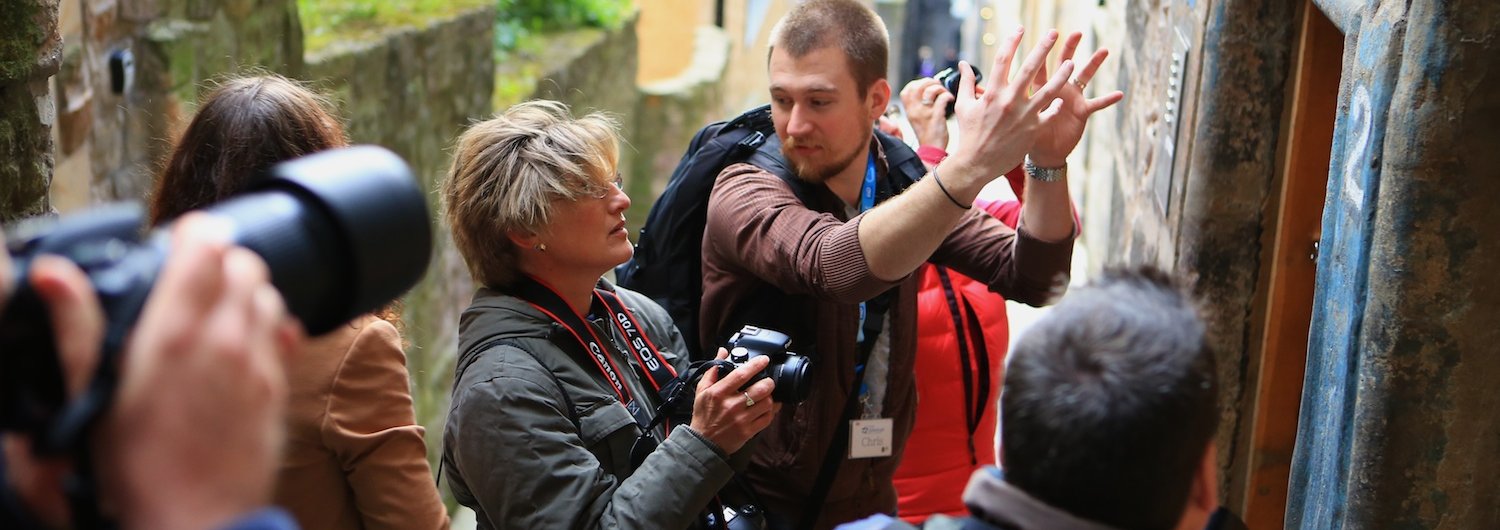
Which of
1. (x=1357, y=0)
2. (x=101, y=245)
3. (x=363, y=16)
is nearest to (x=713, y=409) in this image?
(x=1357, y=0)

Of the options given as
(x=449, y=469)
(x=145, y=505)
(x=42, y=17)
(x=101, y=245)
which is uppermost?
(x=42, y=17)

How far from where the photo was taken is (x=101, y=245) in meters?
1.04

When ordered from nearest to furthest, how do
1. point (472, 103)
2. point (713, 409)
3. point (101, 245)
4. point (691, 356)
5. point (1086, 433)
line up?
point (101, 245) < point (1086, 433) < point (713, 409) < point (691, 356) < point (472, 103)

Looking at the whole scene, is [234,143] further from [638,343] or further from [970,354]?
[970,354]

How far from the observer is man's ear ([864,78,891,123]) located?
2.86 metres

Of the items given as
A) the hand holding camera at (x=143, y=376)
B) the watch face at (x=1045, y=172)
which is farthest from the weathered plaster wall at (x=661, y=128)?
the hand holding camera at (x=143, y=376)

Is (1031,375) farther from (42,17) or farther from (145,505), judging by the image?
(42,17)

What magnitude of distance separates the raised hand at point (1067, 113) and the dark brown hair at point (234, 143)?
111 centimetres

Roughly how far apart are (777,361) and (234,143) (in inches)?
34.1

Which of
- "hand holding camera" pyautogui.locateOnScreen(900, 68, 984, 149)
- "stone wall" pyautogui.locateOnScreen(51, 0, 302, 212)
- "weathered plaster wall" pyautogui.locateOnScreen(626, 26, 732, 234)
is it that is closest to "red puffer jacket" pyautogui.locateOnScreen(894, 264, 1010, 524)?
"hand holding camera" pyautogui.locateOnScreen(900, 68, 984, 149)

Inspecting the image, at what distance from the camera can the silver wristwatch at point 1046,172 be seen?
254 centimetres

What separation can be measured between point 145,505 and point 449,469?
1385 millimetres

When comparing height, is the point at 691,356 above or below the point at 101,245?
below

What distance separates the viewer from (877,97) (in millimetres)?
2887
